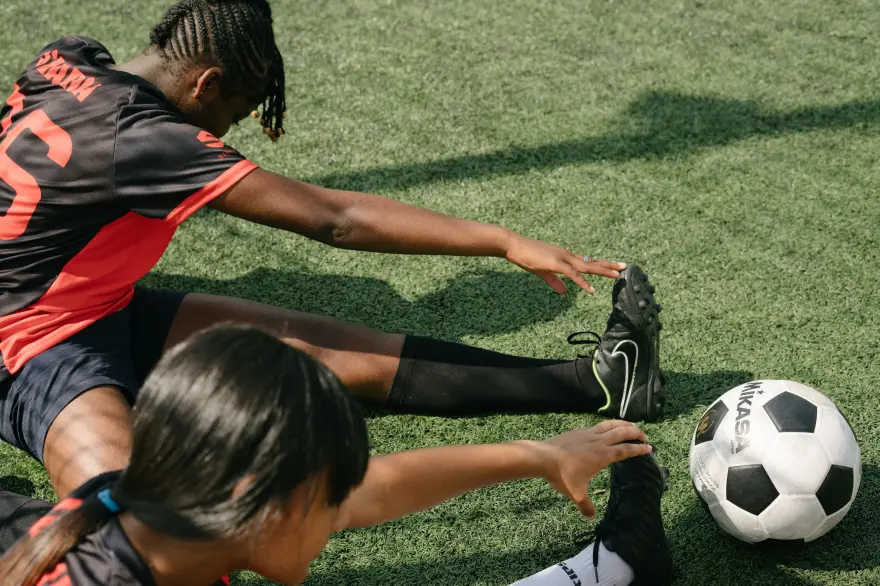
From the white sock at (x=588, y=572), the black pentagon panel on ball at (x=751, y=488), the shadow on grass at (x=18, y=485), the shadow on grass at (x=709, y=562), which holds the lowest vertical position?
the shadow on grass at (x=18, y=485)

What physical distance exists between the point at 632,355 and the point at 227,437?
1.90 meters

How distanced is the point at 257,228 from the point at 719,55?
2717 mm

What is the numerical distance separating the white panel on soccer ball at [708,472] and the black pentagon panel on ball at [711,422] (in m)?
0.02

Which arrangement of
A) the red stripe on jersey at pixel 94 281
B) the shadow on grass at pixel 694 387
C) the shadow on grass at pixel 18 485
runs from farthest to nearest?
1. the shadow on grass at pixel 694 387
2. the shadow on grass at pixel 18 485
3. the red stripe on jersey at pixel 94 281

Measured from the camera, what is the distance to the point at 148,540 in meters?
1.59

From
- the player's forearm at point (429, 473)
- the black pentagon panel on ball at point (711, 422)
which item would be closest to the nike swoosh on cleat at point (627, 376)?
the black pentagon panel on ball at point (711, 422)

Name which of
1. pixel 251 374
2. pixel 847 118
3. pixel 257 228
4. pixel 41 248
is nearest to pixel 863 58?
pixel 847 118

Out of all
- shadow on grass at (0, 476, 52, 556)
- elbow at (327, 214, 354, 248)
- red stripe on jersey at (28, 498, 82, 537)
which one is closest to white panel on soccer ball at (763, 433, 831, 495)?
elbow at (327, 214, 354, 248)

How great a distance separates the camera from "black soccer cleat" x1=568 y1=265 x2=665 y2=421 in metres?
3.03

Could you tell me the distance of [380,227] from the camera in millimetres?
2754

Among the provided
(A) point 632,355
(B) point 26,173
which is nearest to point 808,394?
(A) point 632,355

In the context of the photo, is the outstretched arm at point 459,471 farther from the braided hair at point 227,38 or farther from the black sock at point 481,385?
the braided hair at point 227,38

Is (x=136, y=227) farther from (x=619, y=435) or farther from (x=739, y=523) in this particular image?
(x=739, y=523)

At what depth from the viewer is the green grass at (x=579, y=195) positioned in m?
2.79
